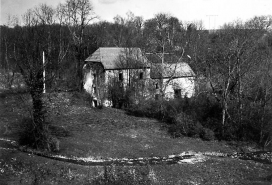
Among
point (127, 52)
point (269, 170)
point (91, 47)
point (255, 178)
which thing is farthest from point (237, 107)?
point (91, 47)

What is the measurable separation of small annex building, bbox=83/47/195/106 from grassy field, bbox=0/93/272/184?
5913 millimetres

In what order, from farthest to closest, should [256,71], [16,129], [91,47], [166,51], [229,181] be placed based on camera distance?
[91,47] → [166,51] → [256,71] → [16,129] → [229,181]

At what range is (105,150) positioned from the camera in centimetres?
2111

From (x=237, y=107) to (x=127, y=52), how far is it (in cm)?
1903

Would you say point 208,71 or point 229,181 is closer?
point 229,181

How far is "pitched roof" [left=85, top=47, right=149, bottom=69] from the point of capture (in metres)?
40.3

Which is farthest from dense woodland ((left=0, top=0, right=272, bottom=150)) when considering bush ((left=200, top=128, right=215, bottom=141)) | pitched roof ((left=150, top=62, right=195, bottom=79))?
pitched roof ((left=150, top=62, right=195, bottom=79))

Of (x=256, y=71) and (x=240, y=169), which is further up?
(x=256, y=71)

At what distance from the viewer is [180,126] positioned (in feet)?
90.5

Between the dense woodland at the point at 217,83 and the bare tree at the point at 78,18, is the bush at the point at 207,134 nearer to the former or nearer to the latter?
the dense woodland at the point at 217,83

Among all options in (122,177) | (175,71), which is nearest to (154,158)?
(122,177)

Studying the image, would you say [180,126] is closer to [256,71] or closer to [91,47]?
[256,71]

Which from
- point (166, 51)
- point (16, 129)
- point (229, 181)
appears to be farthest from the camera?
point (166, 51)

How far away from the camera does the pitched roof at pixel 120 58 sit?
40.3m
